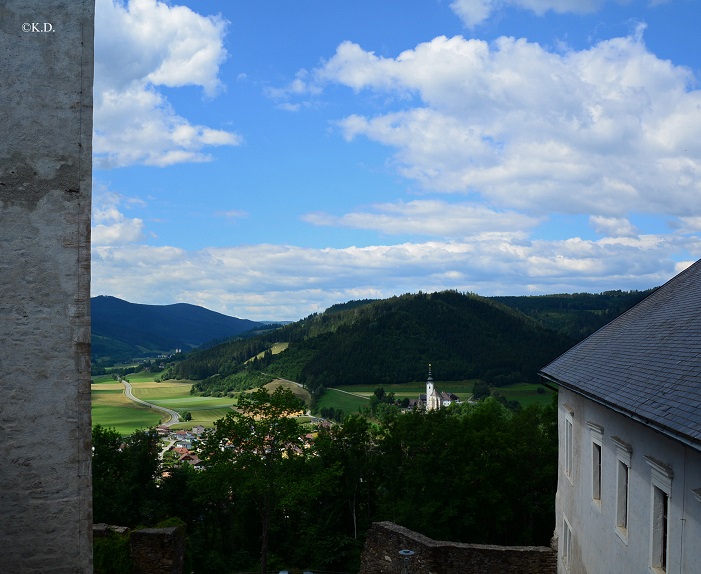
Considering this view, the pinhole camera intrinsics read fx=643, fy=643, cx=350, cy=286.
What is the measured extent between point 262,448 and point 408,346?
103 meters

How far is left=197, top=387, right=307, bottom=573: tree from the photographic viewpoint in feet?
74.3

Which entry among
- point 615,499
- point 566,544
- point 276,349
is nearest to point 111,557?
point 566,544

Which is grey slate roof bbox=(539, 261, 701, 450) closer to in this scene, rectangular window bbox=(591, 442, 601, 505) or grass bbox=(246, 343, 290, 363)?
rectangular window bbox=(591, 442, 601, 505)

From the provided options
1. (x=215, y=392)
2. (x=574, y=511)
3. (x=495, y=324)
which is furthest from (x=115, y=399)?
(x=574, y=511)

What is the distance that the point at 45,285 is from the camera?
8523mm

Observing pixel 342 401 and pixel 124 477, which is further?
pixel 342 401

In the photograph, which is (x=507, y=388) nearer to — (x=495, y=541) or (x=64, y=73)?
(x=495, y=541)

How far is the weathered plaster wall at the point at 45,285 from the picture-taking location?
8352 mm

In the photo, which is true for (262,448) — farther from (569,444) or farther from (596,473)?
(596,473)

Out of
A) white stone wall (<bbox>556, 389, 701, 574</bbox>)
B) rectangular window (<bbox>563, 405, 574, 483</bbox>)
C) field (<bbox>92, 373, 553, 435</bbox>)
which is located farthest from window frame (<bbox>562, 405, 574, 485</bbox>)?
field (<bbox>92, 373, 553, 435</bbox>)

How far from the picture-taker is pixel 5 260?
844 cm

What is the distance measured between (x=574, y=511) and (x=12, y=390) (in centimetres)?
1188

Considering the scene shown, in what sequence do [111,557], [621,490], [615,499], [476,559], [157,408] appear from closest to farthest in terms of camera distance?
[621,490] < [615,499] < [476,559] < [111,557] < [157,408]

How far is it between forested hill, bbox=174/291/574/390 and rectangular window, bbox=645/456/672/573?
101295 mm
